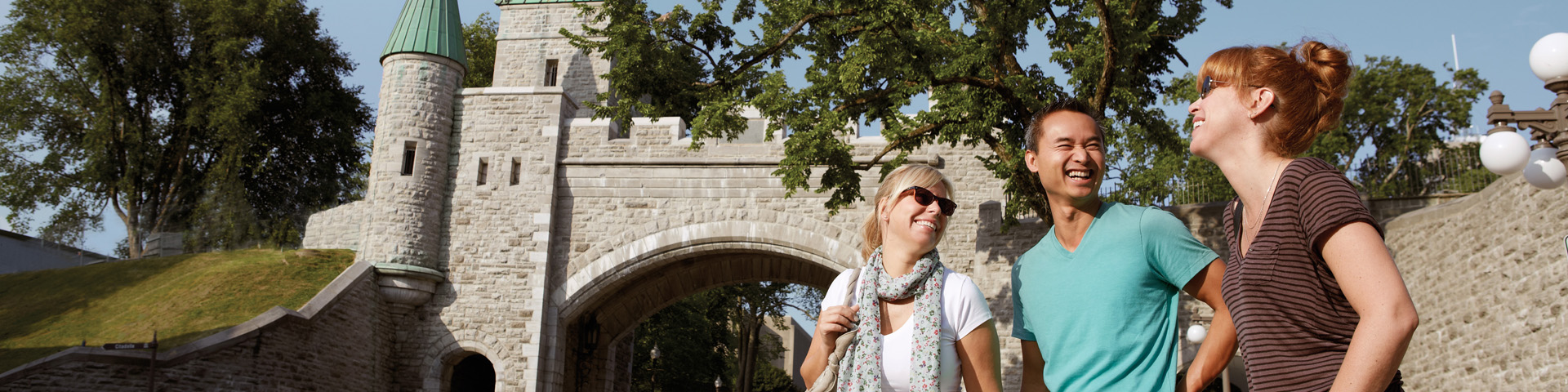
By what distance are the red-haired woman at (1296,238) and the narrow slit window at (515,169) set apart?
574 inches

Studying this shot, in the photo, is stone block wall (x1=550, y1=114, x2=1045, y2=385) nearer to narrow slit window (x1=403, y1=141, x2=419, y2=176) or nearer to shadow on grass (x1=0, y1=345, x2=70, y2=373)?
narrow slit window (x1=403, y1=141, x2=419, y2=176)

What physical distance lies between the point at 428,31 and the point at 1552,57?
14644mm

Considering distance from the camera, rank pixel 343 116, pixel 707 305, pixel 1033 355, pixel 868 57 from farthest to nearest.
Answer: pixel 707 305, pixel 343 116, pixel 868 57, pixel 1033 355

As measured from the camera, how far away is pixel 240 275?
15508mm

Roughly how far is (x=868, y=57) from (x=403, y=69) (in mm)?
8449

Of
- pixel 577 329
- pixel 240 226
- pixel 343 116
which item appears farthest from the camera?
pixel 343 116

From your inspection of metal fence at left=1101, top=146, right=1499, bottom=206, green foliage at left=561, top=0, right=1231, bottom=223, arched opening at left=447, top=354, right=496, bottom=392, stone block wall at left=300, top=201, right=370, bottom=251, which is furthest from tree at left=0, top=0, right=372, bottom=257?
metal fence at left=1101, top=146, right=1499, bottom=206

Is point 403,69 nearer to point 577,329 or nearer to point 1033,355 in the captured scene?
point 577,329

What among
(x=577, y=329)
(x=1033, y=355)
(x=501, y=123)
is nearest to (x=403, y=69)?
(x=501, y=123)

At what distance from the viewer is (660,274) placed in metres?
17.3

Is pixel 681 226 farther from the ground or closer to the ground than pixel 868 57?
closer to the ground

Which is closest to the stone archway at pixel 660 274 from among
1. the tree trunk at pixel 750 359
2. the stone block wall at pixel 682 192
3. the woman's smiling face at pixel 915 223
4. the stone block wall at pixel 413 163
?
the stone block wall at pixel 682 192

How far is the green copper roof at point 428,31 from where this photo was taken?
16328 millimetres

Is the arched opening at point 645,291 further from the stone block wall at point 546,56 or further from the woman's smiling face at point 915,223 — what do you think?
the woman's smiling face at point 915,223
